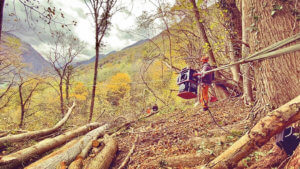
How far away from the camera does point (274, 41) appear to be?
2.14 meters

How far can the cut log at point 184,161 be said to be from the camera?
3.02 m

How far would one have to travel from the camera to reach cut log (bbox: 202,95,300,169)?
1.69 m

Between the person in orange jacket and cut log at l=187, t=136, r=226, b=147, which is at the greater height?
the person in orange jacket

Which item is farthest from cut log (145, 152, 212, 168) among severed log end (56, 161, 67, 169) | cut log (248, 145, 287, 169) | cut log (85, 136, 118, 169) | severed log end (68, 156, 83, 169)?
severed log end (56, 161, 67, 169)

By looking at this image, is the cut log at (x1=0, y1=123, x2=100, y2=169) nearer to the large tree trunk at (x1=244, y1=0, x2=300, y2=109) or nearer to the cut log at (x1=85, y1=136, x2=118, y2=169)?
the cut log at (x1=85, y1=136, x2=118, y2=169)

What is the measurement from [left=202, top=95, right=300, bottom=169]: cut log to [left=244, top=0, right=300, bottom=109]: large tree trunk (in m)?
0.41

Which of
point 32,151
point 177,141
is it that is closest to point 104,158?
point 177,141

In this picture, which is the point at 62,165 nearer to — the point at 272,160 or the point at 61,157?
the point at 61,157

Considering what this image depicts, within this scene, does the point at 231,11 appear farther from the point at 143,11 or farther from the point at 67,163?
the point at 67,163

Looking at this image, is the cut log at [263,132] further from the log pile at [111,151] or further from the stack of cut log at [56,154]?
the stack of cut log at [56,154]

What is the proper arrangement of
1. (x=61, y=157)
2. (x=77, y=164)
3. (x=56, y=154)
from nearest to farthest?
(x=77, y=164)
(x=61, y=157)
(x=56, y=154)

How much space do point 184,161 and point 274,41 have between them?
2501mm

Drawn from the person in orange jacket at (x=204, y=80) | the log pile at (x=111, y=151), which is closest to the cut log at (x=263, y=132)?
the log pile at (x=111, y=151)

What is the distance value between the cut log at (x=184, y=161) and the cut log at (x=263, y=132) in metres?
1.23
